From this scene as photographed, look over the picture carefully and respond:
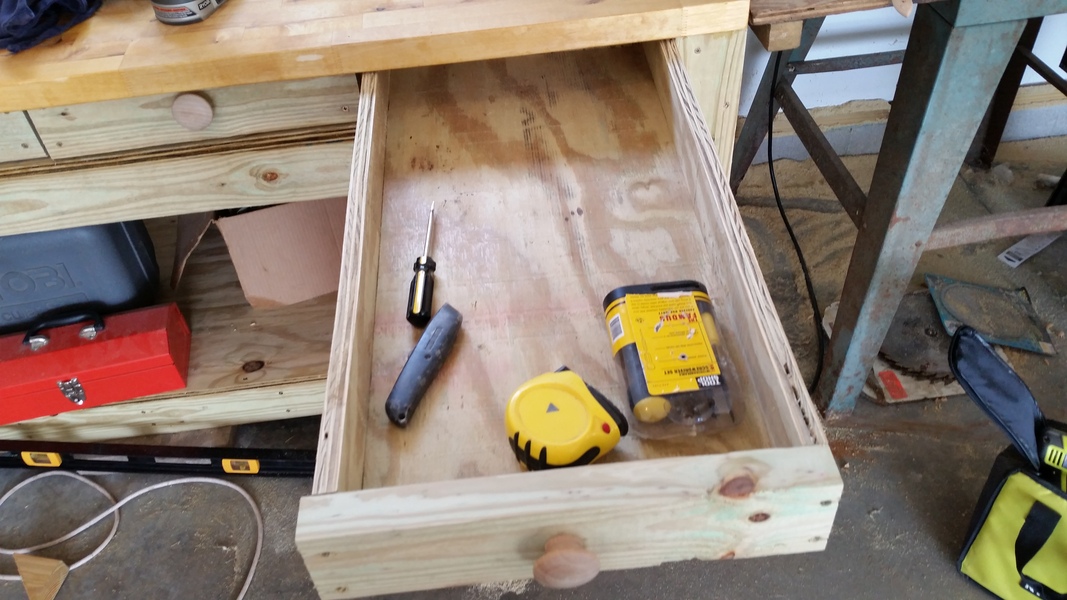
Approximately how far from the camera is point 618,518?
430 millimetres

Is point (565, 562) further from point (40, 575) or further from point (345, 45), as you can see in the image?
point (40, 575)

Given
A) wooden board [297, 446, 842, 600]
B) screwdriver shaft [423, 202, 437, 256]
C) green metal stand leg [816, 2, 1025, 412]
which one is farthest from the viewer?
green metal stand leg [816, 2, 1025, 412]

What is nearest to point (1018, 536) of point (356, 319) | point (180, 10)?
point (356, 319)

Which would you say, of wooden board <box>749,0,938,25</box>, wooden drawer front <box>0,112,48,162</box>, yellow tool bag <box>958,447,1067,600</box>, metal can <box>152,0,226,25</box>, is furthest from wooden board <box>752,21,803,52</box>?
wooden drawer front <box>0,112,48,162</box>

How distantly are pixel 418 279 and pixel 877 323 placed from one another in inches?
35.2

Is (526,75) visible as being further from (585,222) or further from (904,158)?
(904,158)

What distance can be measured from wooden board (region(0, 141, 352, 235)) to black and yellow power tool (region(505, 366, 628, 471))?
0.53 meters

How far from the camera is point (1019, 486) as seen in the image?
1.09 m

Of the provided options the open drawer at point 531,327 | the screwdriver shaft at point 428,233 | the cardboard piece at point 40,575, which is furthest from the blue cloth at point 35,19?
the cardboard piece at point 40,575

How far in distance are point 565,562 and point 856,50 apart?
5.49 feet

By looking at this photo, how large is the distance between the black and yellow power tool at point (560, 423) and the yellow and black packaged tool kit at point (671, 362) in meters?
0.03

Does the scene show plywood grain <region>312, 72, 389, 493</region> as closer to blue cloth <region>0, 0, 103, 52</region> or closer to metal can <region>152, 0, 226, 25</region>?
metal can <region>152, 0, 226, 25</region>

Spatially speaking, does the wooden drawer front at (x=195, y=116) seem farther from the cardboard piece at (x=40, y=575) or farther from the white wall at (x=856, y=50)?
the white wall at (x=856, y=50)

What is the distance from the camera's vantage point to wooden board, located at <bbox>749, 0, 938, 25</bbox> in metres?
0.82
